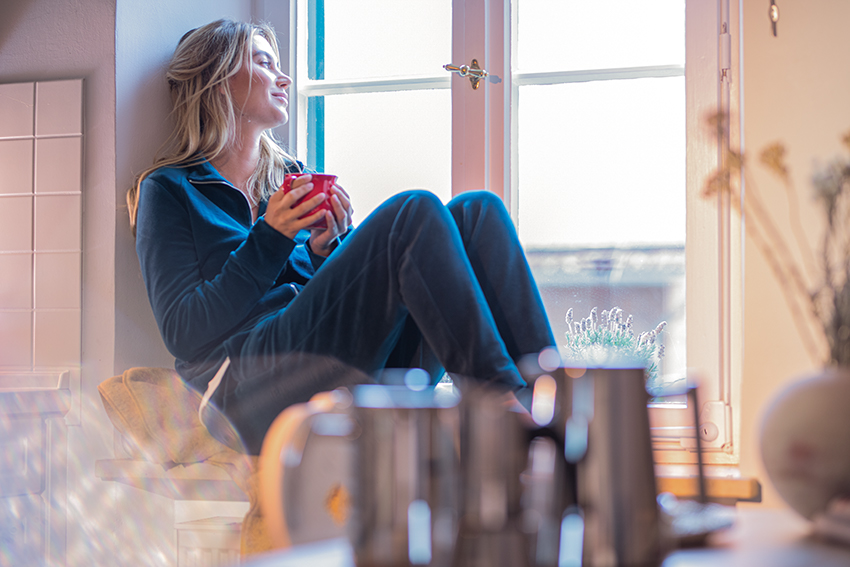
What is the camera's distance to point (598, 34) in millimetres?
1722

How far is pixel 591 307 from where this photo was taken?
170 cm

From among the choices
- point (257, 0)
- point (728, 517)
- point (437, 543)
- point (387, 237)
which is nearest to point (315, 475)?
point (437, 543)

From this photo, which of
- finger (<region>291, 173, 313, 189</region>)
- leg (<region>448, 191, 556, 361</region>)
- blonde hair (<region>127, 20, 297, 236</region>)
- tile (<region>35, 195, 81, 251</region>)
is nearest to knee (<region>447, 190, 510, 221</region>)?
leg (<region>448, 191, 556, 361</region>)

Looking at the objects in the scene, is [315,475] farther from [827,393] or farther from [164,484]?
[164,484]

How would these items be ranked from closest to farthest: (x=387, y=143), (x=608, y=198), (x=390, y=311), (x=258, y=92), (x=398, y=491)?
(x=398, y=491), (x=390, y=311), (x=258, y=92), (x=608, y=198), (x=387, y=143)

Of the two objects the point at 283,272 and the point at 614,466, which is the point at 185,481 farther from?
the point at 614,466

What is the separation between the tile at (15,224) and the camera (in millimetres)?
1521

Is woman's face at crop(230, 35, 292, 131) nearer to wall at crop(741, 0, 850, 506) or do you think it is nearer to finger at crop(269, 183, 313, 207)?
finger at crop(269, 183, 313, 207)

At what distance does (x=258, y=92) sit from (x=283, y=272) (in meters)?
0.41

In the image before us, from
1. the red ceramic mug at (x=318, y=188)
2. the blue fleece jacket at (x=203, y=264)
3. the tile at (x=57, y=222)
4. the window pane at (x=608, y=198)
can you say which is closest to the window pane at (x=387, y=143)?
the window pane at (x=608, y=198)

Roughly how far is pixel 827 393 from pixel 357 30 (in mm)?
1601

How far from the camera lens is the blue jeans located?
40.6 inches

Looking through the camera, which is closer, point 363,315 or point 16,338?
point 363,315

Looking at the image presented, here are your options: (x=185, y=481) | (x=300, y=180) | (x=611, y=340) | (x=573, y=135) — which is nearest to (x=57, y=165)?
(x=300, y=180)
